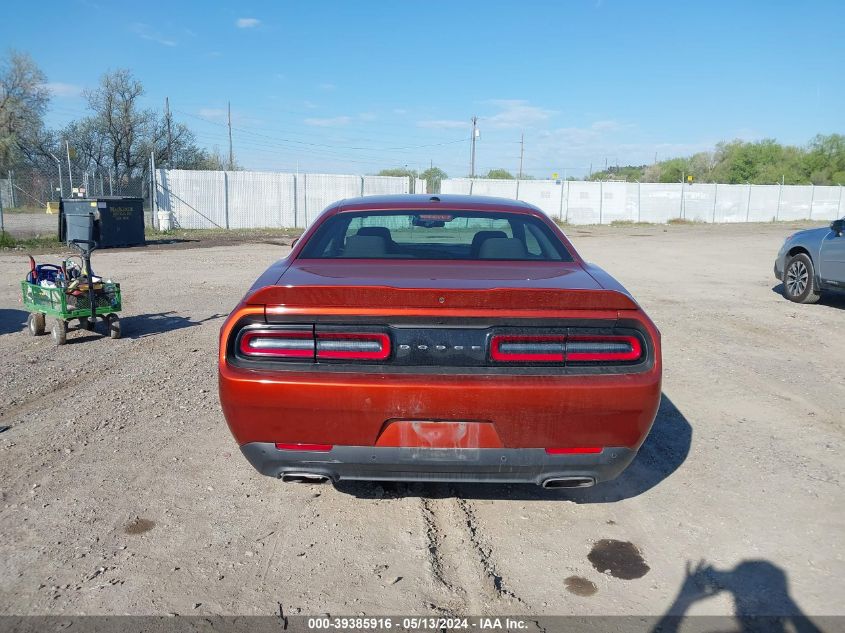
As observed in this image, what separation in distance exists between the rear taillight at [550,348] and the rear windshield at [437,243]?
3.59 feet

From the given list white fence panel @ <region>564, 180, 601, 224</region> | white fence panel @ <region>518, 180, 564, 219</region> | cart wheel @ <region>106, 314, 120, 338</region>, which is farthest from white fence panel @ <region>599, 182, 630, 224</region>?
cart wheel @ <region>106, 314, 120, 338</region>

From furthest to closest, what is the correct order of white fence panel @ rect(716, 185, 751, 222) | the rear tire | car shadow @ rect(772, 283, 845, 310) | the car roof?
white fence panel @ rect(716, 185, 751, 222) < car shadow @ rect(772, 283, 845, 310) < the rear tire < the car roof

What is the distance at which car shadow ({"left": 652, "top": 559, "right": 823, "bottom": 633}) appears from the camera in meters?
2.52

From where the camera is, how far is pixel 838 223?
929 cm

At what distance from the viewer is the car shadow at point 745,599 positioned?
2.52m

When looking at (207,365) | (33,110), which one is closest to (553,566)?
(207,365)

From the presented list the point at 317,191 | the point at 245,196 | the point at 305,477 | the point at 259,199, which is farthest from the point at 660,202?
the point at 305,477

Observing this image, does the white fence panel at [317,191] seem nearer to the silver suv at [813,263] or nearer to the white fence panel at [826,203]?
the silver suv at [813,263]

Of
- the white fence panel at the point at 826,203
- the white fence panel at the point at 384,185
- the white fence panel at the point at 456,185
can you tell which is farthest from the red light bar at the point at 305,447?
the white fence panel at the point at 826,203

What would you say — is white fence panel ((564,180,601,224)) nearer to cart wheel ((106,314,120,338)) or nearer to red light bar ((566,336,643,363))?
cart wheel ((106,314,120,338))

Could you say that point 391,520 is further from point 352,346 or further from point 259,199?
point 259,199

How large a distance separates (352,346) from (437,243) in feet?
6.94

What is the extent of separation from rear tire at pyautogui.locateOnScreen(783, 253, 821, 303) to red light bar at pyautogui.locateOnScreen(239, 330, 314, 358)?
9.27m

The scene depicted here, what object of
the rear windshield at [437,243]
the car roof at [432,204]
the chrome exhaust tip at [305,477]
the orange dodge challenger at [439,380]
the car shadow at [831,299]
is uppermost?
the car roof at [432,204]
